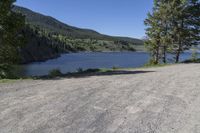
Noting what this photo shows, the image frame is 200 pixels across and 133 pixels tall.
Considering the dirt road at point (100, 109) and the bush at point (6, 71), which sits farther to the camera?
the bush at point (6, 71)

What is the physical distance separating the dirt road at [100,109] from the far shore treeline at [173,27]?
84.1ft

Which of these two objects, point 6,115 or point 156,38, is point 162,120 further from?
point 156,38

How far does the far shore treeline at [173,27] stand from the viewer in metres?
35.7

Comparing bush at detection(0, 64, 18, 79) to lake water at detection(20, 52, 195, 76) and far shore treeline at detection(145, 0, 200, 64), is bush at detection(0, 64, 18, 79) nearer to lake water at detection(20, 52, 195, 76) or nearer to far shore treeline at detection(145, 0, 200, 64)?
far shore treeline at detection(145, 0, 200, 64)

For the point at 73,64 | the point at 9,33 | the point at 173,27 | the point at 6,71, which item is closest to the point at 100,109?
the point at 6,71

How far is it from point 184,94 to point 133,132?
4.95 metres

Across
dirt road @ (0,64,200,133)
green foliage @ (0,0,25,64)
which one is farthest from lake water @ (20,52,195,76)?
dirt road @ (0,64,200,133)

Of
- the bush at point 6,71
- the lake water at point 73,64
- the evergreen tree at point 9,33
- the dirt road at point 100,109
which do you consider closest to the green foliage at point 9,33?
the evergreen tree at point 9,33

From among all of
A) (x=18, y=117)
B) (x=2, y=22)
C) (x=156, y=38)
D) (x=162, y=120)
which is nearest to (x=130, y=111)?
(x=162, y=120)

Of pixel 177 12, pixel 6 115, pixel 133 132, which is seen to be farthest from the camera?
pixel 177 12

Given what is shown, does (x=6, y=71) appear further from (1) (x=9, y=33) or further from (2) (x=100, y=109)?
(2) (x=100, y=109)

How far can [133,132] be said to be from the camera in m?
6.43

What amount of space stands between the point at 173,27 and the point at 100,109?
1244 inches

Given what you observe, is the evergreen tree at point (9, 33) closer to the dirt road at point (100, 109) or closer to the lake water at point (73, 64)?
the dirt road at point (100, 109)
